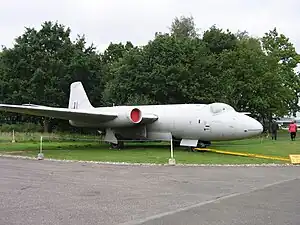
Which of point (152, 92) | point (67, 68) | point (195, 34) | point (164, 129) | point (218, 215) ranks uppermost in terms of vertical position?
point (195, 34)

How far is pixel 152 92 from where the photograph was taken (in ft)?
130

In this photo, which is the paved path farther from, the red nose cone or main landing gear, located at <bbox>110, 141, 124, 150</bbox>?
main landing gear, located at <bbox>110, 141, 124, 150</bbox>

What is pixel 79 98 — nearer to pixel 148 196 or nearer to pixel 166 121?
pixel 166 121

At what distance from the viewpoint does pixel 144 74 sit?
40.2 meters

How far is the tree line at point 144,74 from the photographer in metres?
40.3

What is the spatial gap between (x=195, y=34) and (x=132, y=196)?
49.7 meters

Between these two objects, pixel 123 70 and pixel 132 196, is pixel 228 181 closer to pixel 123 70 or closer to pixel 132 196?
pixel 132 196

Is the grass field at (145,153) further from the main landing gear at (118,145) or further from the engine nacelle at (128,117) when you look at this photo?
the engine nacelle at (128,117)

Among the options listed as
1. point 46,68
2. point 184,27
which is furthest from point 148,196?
point 184,27

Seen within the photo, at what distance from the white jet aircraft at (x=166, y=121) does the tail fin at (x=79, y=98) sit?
310cm

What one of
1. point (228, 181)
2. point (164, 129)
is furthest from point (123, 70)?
point (228, 181)

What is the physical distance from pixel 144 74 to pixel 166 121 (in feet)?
50.0

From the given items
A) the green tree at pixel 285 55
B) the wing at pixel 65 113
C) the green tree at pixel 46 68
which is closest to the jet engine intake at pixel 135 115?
the wing at pixel 65 113

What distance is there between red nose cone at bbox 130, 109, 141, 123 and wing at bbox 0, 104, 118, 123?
1043mm
